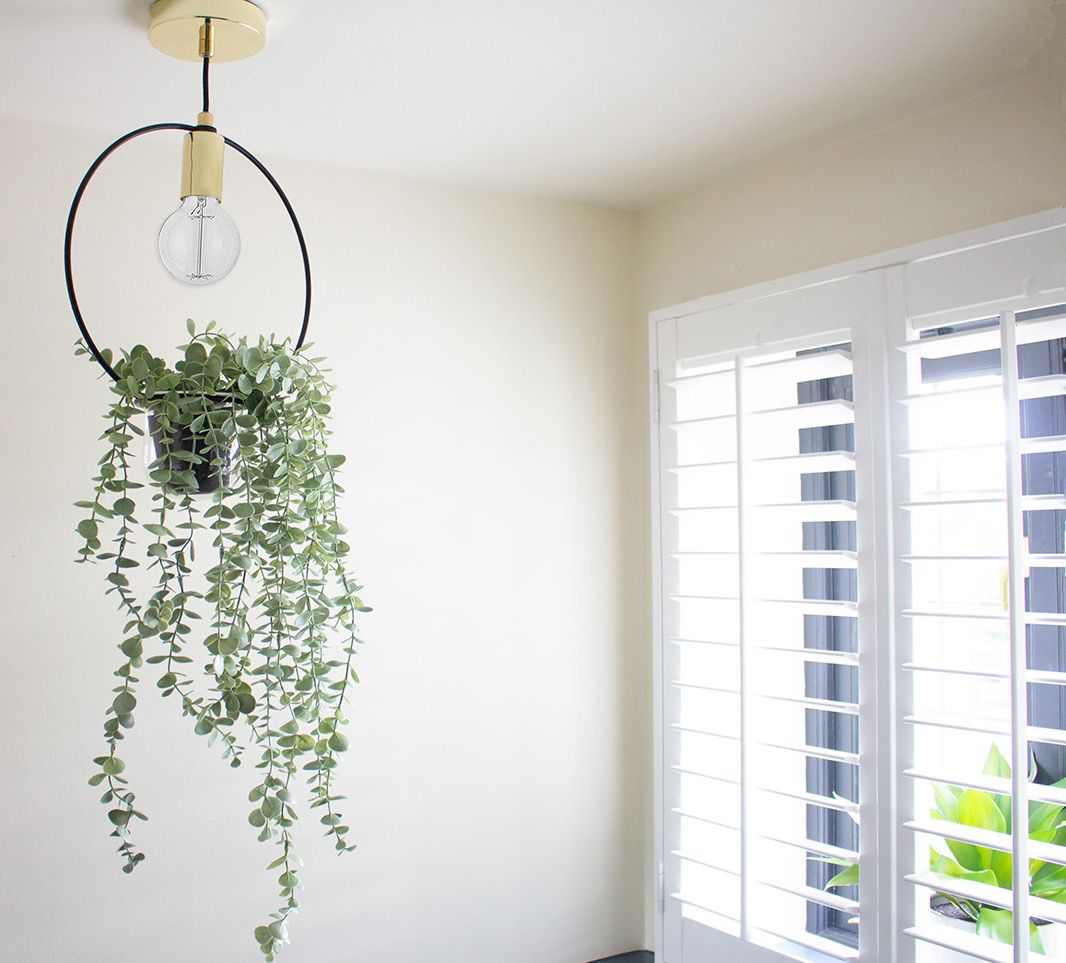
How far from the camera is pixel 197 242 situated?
1.31m

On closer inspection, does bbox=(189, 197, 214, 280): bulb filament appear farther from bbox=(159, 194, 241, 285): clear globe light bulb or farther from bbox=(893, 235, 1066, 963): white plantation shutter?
bbox=(893, 235, 1066, 963): white plantation shutter

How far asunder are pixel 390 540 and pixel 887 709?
996mm

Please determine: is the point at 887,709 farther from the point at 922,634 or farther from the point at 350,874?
the point at 350,874

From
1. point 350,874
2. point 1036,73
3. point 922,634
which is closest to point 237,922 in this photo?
point 350,874

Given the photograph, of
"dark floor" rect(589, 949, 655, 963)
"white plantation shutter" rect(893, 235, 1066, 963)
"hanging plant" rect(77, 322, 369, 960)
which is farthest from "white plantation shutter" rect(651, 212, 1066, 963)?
"hanging plant" rect(77, 322, 369, 960)

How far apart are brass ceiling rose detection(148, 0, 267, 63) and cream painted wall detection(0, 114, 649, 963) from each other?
1.43 ft

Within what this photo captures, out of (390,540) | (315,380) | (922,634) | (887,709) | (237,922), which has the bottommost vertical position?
(237,922)

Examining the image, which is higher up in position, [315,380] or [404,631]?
[315,380]

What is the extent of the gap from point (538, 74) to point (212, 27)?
51 cm

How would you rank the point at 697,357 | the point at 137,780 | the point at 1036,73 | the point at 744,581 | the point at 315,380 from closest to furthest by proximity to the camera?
the point at 315,380
the point at 1036,73
the point at 137,780
the point at 744,581
the point at 697,357

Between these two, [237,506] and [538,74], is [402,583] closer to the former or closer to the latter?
[237,506]

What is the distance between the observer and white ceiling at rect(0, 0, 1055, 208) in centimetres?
147

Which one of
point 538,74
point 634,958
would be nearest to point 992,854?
point 634,958

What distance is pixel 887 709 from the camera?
1.76 meters
